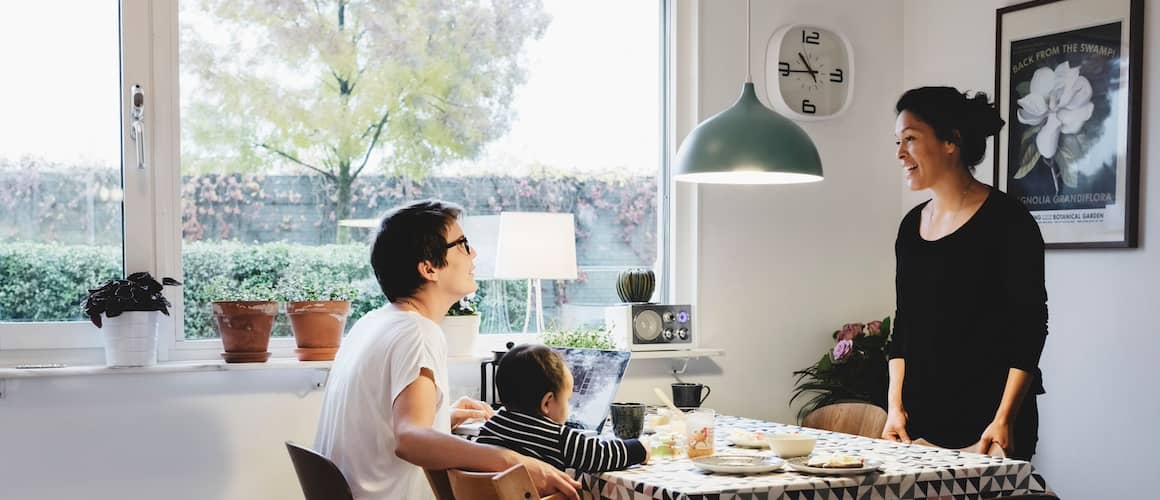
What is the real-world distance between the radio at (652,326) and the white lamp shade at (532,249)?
26 cm

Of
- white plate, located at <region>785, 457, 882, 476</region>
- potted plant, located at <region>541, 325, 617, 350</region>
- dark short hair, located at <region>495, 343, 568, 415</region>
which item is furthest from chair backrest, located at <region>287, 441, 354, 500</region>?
potted plant, located at <region>541, 325, 617, 350</region>

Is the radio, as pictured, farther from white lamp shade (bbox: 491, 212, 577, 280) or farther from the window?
the window

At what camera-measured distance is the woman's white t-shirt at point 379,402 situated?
7.25 feet

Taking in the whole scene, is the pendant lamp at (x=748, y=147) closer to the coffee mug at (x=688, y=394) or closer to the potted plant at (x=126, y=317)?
the coffee mug at (x=688, y=394)

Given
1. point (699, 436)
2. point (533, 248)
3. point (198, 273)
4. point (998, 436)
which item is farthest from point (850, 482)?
point (198, 273)

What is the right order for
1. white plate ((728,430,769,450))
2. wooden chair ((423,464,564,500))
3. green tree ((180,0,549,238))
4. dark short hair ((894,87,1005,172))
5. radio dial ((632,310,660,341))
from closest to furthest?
wooden chair ((423,464,564,500))
white plate ((728,430,769,450))
dark short hair ((894,87,1005,172))
green tree ((180,0,549,238))
radio dial ((632,310,660,341))

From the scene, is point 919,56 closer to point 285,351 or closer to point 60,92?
point 285,351

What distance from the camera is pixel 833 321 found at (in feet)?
13.5

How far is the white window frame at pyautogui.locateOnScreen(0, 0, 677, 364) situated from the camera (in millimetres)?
3172

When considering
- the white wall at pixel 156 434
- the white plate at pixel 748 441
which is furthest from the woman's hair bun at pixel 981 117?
the white wall at pixel 156 434

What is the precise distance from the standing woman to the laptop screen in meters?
0.73

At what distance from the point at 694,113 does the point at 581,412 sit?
1524mm

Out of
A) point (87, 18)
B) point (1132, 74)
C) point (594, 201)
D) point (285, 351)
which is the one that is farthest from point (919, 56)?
point (87, 18)

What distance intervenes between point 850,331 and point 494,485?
88.0 inches
